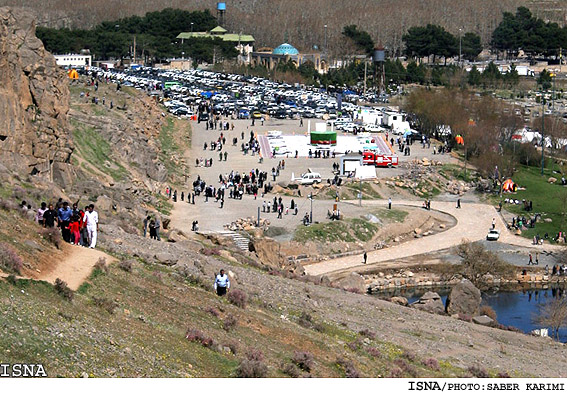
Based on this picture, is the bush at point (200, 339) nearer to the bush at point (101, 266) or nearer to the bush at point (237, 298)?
the bush at point (101, 266)

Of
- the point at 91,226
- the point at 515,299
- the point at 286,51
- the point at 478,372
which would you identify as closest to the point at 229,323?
the point at 91,226

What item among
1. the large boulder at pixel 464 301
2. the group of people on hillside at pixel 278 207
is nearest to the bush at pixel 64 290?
the large boulder at pixel 464 301

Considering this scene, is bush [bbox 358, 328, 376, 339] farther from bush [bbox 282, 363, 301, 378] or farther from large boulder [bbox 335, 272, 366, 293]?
large boulder [bbox 335, 272, 366, 293]

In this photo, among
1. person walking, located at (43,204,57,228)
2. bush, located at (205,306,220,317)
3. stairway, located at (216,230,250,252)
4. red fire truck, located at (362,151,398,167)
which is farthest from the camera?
red fire truck, located at (362,151,398,167)

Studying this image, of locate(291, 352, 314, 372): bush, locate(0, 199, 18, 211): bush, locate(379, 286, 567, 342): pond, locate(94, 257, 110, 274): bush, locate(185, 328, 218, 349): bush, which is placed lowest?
locate(379, 286, 567, 342): pond

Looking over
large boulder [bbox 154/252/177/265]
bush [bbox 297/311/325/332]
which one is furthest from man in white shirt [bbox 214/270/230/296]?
large boulder [bbox 154/252/177/265]

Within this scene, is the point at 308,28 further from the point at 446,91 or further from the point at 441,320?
the point at 441,320

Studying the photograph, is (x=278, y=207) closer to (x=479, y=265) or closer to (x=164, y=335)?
(x=479, y=265)
